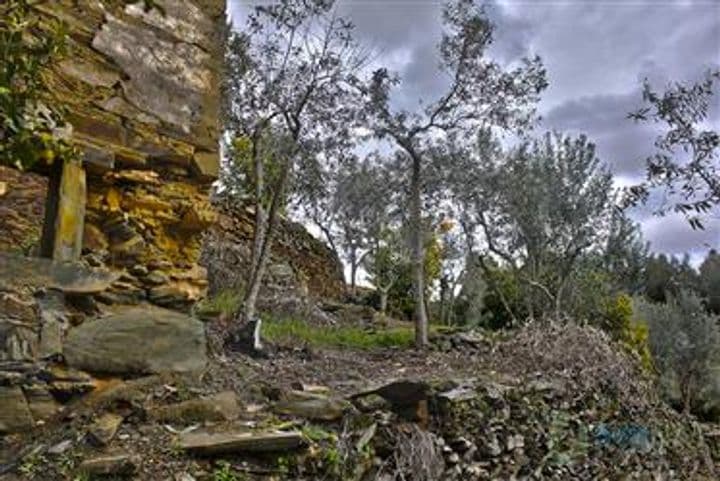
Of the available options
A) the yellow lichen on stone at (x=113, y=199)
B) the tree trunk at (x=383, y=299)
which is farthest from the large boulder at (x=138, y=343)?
the tree trunk at (x=383, y=299)

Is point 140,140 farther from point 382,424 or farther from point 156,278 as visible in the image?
point 382,424

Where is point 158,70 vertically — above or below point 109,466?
above

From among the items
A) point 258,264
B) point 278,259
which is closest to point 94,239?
point 258,264

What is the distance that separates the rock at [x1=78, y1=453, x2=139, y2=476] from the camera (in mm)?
3588

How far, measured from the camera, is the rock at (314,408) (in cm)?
472

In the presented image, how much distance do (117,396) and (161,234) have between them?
1.27 metres

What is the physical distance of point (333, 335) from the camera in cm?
1156

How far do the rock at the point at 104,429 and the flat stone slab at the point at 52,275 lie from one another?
0.85m

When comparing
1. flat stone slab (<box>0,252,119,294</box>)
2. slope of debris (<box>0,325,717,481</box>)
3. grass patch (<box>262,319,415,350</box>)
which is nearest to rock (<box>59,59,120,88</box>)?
flat stone slab (<box>0,252,119,294</box>)

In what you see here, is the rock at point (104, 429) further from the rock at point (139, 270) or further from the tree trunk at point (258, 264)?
the tree trunk at point (258, 264)

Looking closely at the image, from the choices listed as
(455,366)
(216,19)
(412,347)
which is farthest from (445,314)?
(216,19)

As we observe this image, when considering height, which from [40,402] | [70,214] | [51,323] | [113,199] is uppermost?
[113,199]

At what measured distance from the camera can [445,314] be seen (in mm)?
22312

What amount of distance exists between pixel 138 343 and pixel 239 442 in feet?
3.67
